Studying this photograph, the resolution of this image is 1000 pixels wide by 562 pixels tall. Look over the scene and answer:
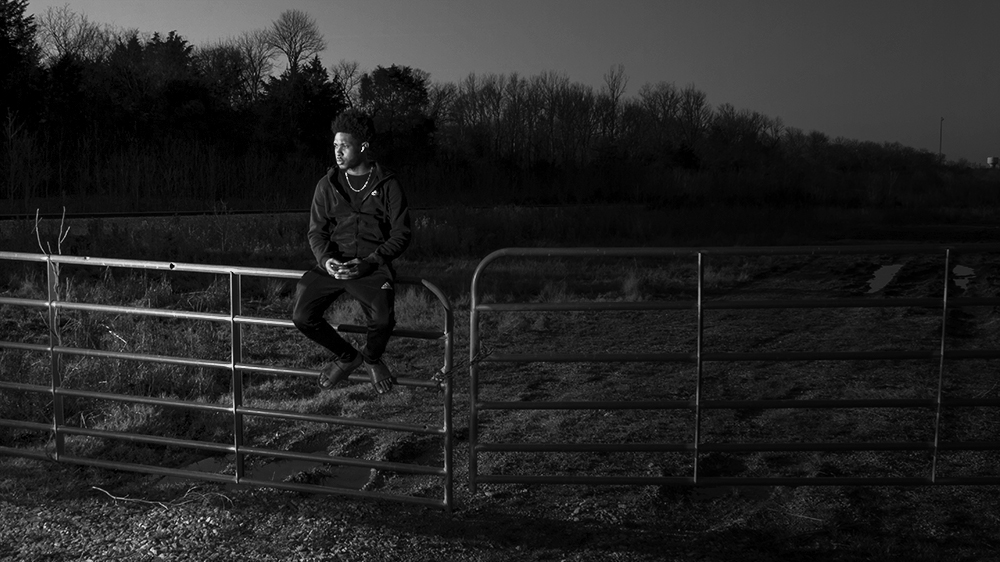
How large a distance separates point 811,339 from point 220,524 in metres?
9.45

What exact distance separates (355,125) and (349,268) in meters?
0.82

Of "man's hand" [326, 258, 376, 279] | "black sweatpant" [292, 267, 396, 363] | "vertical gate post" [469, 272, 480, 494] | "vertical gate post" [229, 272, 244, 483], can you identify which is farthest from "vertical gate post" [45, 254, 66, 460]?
"vertical gate post" [469, 272, 480, 494]

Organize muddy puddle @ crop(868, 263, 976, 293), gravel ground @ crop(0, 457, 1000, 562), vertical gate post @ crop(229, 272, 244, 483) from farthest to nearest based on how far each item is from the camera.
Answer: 1. muddy puddle @ crop(868, 263, 976, 293)
2. vertical gate post @ crop(229, 272, 244, 483)
3. gravel ground @ crop(0, 457, 1000, 562)

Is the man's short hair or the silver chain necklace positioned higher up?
the man's short hair

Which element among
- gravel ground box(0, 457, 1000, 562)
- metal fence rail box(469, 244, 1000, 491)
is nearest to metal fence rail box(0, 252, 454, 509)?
gravel ground box(0, 457, 1000, 562)

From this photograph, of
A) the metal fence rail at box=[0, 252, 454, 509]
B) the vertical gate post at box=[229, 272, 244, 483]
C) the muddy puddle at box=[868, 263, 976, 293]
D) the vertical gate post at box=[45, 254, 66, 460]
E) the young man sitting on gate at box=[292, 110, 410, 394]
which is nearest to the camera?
the young man sitting on gate at box=[292, 110, 410, 394]

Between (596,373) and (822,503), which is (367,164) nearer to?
(822,503)

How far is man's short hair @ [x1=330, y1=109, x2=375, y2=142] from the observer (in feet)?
17.2

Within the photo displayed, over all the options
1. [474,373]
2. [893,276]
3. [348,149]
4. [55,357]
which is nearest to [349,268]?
[348,149]

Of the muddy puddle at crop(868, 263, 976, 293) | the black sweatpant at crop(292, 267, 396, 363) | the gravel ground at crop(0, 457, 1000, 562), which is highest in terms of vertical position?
the black sweatpant at crop(292, 267, 396, 363)

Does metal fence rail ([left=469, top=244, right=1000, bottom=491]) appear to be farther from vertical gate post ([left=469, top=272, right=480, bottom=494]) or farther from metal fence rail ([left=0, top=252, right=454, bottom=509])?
metal fence rail ([left=0, top=252, right=454, bottom=509])

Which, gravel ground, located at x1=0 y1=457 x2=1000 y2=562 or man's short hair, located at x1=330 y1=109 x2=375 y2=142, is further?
man's short hair, located at x1=330 y1=109 x2=375 y2=142

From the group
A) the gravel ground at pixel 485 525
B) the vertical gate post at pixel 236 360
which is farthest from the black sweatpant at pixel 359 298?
the gravel ground at pixel 485 525

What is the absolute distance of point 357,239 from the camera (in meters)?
5.33
